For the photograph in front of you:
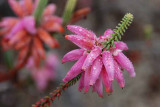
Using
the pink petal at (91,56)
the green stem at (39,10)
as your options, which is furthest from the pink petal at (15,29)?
the pink petal at (91,56)

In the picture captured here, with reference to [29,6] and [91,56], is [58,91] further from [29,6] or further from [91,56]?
[29,6]

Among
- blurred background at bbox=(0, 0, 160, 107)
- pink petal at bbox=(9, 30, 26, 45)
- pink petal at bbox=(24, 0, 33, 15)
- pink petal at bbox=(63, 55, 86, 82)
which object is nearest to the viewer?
pink petal at bbox=(63, 55, 86, 82)

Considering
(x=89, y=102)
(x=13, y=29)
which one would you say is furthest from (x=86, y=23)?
(x=13, y=29)

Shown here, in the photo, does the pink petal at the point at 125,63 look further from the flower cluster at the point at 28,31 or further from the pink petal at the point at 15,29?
the pink petal at the point at 15,29

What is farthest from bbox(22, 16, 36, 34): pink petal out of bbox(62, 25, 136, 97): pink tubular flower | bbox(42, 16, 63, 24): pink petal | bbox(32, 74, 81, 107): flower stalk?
bbox(32, 74, 81, 107): flower stalk

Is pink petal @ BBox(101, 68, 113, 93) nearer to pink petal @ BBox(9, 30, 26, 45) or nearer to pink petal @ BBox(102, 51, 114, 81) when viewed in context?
pink petal @ BBox(102, 51, 114, 81)

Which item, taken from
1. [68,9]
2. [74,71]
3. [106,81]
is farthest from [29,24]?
[106,81]
